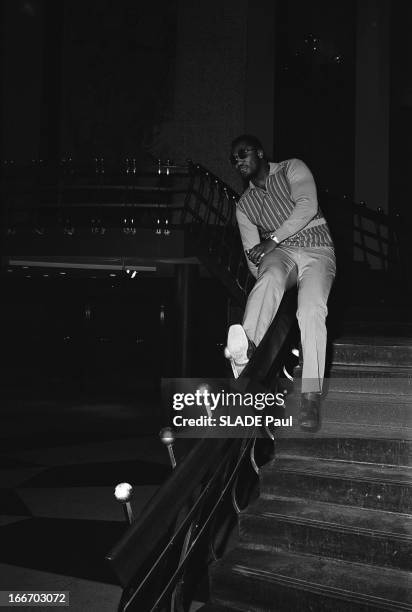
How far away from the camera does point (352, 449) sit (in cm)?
307

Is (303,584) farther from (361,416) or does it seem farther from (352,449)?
(361,416)

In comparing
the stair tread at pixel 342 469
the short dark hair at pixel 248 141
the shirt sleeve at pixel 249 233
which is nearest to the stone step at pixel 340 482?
the stair tread at pixel 342 469

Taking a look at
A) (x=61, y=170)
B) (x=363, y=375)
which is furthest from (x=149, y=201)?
(x=363, y=375)

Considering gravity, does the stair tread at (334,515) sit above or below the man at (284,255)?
below

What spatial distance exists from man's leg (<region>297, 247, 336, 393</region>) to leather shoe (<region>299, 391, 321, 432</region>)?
34 millimetres

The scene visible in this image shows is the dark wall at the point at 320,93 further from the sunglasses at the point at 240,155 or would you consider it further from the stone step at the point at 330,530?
the stone step at the point at 330,530

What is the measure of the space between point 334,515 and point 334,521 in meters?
0.05

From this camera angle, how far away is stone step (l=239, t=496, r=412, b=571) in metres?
2.48

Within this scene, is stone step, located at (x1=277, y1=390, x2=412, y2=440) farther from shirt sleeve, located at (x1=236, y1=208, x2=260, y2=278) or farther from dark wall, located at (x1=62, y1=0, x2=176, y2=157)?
dark wall, located at (x1=62, y1=0, x2=176, y2=157)

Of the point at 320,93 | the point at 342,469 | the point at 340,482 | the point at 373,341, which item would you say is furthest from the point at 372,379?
the point at 320,93

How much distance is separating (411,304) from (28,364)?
33.5ft

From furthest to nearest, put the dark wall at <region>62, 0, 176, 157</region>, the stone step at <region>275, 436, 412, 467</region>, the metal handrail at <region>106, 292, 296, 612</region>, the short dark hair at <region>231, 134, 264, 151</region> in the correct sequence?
the dark wall at <region>62, 0, 176, 157</region>, the short dark hair at <region>231, 134, 264, 151</region>, the stone step at <region>275, 436, 412, 467</region>, the metal handrail at <region>106, 292, 296, 612</region>

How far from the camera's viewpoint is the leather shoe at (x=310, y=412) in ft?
10.3

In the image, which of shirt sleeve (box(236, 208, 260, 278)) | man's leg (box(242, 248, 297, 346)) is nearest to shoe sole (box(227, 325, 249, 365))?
man's leg (box(242, 248, 297, 346))
